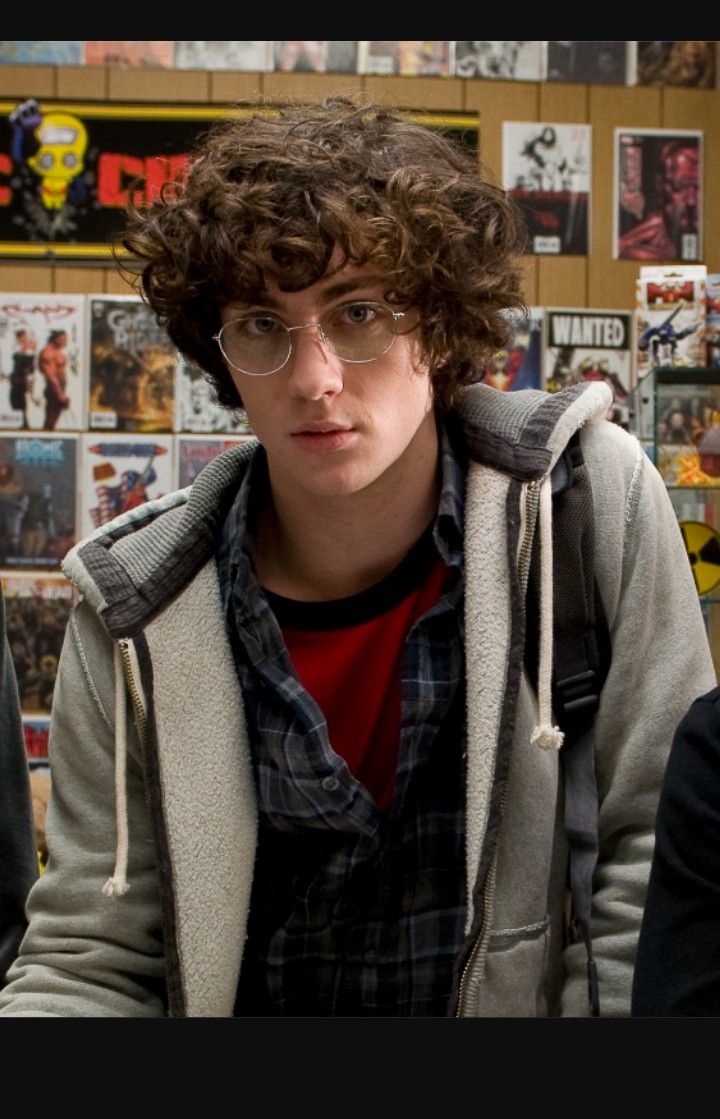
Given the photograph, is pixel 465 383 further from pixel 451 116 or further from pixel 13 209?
pixel 13 209

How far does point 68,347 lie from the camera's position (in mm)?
2021

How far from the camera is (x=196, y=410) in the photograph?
2018 mm

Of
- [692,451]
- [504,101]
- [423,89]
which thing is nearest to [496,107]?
[504,101]

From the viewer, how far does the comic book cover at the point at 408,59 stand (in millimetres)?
1737

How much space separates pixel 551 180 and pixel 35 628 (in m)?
1.06

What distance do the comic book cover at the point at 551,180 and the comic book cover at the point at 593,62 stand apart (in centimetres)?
9

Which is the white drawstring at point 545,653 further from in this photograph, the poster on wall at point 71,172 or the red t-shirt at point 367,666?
the poster on wall at point 71,172

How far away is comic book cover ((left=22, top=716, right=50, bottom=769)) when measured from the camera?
6.16 feet

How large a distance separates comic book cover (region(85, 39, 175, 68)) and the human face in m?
0.95

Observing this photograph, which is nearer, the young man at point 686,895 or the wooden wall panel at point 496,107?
the young man at point 686,895

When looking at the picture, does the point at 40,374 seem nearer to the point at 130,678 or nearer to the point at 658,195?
the point at 658,195

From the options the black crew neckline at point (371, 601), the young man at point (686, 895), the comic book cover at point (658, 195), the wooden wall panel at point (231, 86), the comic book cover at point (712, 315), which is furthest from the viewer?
the wooden wall panel at point (231, 86)

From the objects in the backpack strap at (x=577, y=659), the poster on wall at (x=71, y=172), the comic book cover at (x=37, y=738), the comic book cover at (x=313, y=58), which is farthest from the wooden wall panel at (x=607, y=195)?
the comic book cover at (x=37, y=738)

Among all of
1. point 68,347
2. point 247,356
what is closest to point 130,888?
point 247,356
